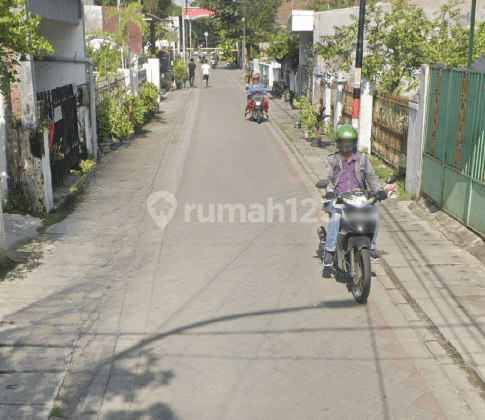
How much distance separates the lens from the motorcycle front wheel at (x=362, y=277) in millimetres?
6844

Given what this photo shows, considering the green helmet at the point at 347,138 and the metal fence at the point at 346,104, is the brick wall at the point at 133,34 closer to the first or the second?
the metal fence at the point at 346,104

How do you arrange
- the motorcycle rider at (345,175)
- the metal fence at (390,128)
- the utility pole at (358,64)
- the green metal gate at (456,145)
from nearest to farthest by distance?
1. the motorcycle rider at (345,175)
2. the green metal gate at (456,145)
3. the metal fence at (390,128)
4. the utility pole at (358,64)

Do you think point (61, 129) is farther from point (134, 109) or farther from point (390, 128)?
point (134, 109)

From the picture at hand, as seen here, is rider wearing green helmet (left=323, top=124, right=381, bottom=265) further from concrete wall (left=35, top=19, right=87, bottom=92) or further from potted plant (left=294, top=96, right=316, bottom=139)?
potted plant (left=294, top=96, right=316, bottom=139)

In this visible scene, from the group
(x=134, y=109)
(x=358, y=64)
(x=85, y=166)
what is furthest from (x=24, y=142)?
Answer: (x=134, y=109)

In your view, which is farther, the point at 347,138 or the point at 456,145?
the point at 456,145

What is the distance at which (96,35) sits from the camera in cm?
3097

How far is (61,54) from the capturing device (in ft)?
51.5

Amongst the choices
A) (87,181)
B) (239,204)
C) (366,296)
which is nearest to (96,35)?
(87,181)

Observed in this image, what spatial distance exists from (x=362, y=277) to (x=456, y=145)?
3825 mm

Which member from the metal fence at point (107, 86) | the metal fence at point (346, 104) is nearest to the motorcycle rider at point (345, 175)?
the metal fence at point (346, 104)

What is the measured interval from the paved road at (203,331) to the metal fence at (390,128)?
3.31 metres

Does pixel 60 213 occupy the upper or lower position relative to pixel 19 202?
lower

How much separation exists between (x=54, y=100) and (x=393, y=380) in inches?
368
